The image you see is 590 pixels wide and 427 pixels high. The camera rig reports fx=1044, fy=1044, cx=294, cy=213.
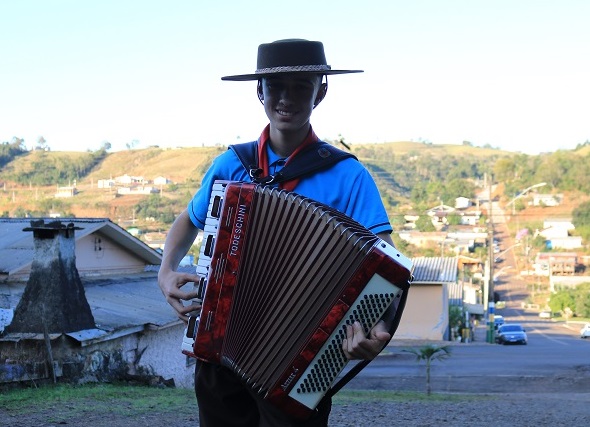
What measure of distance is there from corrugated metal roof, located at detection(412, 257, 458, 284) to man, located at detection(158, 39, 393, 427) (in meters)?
33.9

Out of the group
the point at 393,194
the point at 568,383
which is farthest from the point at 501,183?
the point at 568,383

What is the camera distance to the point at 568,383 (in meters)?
21.4

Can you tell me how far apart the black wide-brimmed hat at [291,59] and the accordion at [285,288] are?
0.42m

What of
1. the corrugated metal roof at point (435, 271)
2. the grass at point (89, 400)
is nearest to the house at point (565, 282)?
the corrugated metal roof at point (435, 271)

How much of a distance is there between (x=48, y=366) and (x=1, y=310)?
2139 millimetres

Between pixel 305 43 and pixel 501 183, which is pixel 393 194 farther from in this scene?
pixel 305 43

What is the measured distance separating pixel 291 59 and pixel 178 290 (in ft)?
2.95

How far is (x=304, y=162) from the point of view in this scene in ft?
11.9

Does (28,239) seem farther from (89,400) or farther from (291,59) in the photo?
(291,59)

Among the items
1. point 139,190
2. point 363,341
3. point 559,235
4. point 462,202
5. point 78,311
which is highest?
point 363,341

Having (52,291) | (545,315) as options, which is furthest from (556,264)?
(52,291)

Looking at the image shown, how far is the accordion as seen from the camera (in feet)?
10.8

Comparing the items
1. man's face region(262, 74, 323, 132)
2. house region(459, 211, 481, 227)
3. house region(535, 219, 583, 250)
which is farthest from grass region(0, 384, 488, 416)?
house region(459, 211, 481, 227)

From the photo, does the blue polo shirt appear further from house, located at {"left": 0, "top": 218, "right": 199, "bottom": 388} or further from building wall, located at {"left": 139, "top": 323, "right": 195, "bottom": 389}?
building wall, located at {"left": 139, "top": 323, "right": 195, "bottom": 389}
